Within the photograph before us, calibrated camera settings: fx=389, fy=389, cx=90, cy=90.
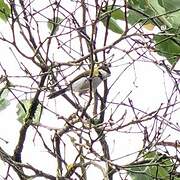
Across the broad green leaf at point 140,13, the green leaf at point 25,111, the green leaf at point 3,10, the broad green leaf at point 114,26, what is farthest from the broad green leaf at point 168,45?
the green leaf at point 25,111

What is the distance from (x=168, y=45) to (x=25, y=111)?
71cm

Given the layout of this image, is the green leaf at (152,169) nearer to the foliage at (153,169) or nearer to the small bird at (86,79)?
the foliage at (153,169)

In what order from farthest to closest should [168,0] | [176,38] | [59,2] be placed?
[59,2] < [176,38] < [168,0]

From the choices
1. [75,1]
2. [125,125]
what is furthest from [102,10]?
[125,125]

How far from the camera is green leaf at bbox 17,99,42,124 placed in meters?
1.18

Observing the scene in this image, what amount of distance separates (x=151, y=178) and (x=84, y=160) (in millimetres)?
365

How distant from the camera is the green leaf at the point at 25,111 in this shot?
1.18 meters

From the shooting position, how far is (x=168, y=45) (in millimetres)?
541

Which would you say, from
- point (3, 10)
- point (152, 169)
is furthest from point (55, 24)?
point (152, 169)

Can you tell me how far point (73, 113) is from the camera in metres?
1.18

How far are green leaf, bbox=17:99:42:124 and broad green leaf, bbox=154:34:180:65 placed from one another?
0.69 metres

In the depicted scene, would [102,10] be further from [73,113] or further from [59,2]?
[73,113]

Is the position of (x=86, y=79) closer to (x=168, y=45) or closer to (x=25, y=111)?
(x=25, y=111)

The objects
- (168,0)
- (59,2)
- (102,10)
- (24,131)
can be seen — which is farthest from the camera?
(24,131)
